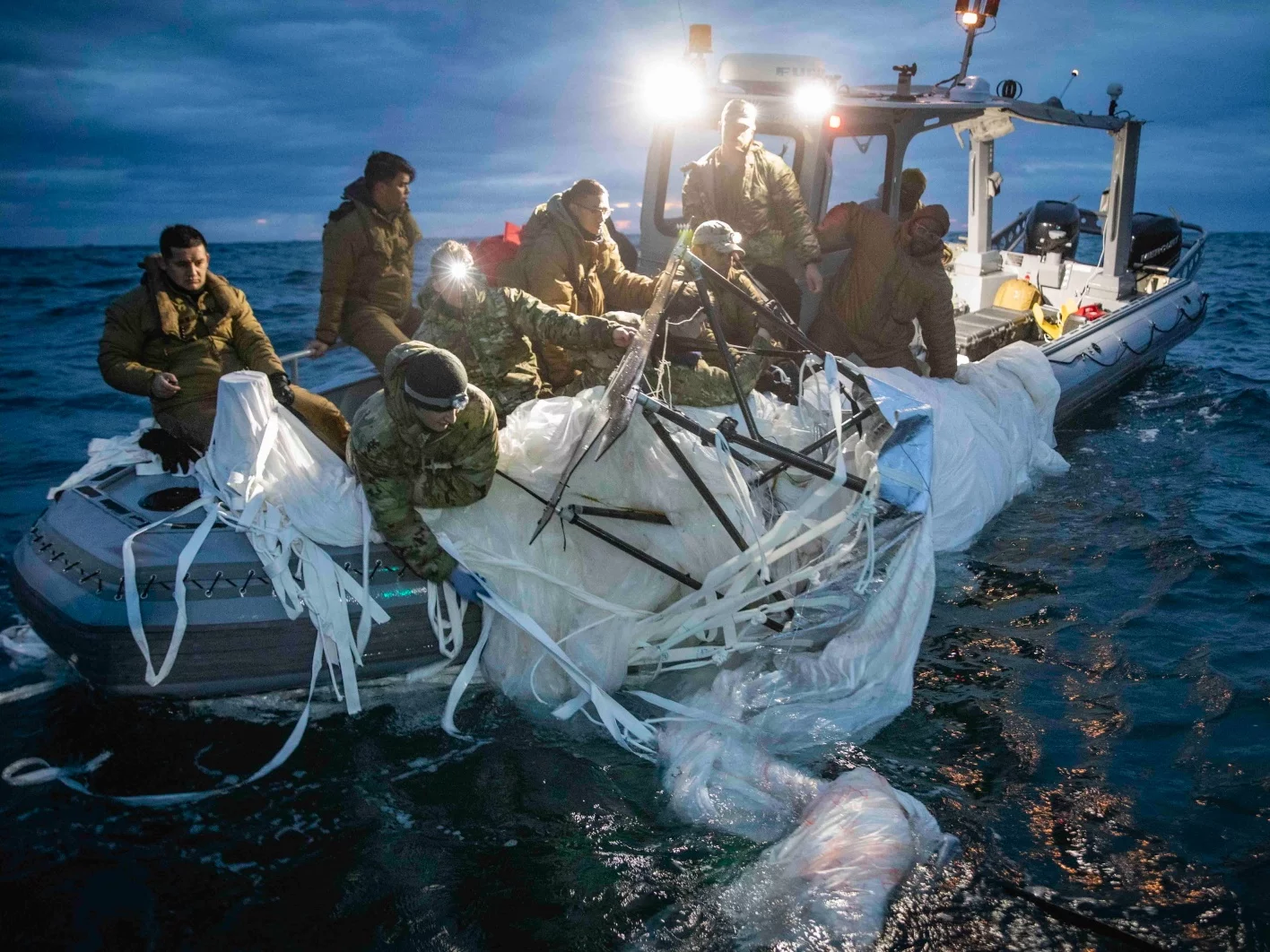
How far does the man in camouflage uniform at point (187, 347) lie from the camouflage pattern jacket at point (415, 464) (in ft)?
2.30

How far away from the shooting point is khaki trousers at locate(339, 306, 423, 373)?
5.38 m

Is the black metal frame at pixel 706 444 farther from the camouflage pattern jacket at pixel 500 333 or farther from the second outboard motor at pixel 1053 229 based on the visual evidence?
the second outboard motor at pixel 1053 229

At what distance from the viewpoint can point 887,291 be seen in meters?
5.85

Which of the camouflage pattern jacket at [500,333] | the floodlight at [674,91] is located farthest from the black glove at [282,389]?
the floodlight at [674,91]

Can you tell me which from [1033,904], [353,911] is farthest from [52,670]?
[1033,904]

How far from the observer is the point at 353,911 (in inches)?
123

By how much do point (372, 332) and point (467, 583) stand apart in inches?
87.3

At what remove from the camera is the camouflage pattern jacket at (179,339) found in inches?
170

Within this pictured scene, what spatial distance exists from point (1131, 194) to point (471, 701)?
27.9 ft

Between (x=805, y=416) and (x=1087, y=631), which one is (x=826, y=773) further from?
(x=1087, y=631)

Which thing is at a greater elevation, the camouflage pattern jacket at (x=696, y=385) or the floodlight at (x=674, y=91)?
the floodlight at (x=674, y=91)

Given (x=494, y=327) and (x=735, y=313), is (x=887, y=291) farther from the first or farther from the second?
(x=494, y=327)

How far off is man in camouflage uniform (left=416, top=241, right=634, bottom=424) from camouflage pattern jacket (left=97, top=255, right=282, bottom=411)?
97 cm

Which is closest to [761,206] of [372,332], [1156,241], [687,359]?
[687,359]
